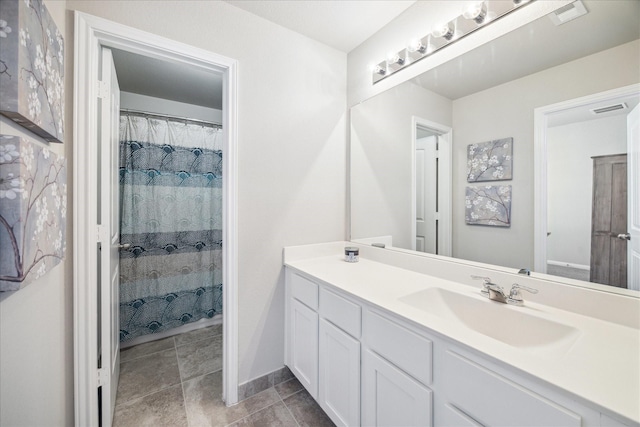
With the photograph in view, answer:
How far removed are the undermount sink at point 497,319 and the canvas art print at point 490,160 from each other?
0.58 meters

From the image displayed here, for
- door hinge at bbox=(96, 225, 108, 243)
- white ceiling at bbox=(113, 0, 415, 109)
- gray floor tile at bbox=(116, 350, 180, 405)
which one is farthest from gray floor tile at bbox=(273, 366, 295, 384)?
white ceiling at bbox=(113, 0, 415, 109)

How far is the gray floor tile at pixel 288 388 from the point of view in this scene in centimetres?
167

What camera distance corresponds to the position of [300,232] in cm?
184

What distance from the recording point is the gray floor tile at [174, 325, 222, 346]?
2.35 meters

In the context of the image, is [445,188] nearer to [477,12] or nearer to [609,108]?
[609,108]

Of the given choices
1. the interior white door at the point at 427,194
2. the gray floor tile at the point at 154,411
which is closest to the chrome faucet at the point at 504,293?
the interior white door at the point at 427,194

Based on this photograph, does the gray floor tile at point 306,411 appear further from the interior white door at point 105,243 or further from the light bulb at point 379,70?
the light bulb at point 379,70

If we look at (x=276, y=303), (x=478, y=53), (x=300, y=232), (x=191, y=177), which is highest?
(x=478, y=53)

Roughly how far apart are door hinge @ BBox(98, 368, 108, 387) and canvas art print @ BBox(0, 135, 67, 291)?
719 millimetres

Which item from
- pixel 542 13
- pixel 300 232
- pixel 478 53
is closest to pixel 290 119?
pixel 300 232

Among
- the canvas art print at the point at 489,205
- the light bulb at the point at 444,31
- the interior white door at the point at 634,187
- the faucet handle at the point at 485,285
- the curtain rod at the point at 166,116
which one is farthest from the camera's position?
the curtain rod at the point at 166,116

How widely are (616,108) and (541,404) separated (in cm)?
99

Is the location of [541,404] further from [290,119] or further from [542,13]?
A: [290,119]

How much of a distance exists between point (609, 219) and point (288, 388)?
6.04 ft
